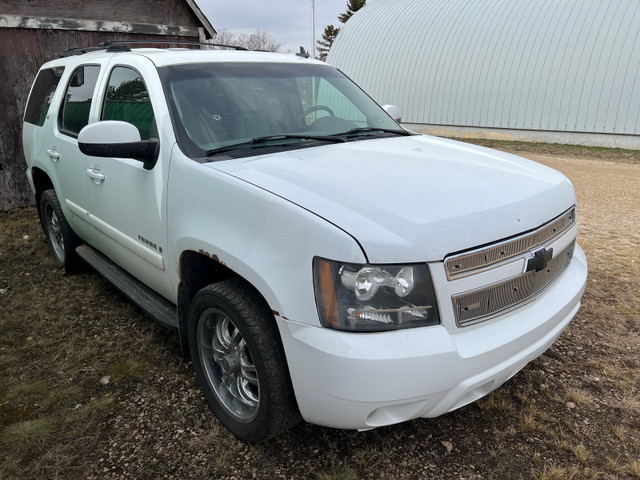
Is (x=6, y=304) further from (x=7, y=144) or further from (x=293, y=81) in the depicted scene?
(x=7, y=144)

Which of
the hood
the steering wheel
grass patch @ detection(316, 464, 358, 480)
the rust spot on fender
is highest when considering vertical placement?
the steering wheel

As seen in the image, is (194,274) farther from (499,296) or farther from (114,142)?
(499,296)

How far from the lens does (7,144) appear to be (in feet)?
24.5

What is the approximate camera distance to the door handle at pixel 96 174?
3391 millimetres

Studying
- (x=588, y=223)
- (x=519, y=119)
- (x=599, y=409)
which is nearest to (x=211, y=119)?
(x=599, y=409)

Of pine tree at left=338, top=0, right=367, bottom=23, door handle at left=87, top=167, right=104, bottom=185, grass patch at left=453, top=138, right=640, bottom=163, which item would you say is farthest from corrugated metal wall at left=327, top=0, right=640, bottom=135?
pine tree at left=338, top=0, right=367, bottom=23

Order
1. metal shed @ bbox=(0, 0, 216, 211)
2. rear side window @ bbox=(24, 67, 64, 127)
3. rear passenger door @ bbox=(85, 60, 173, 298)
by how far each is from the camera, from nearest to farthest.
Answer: rear passenger door @ bbox=(85, 60, 173, 298) < rear side window @ bbox=(24, 67, 64, 127) < metal shed @ bbox=(0, 0, 216, 211)

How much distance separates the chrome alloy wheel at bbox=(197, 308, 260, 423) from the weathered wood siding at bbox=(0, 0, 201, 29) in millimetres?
6946

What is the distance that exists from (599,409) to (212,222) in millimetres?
2391

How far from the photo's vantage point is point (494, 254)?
2.07 meters

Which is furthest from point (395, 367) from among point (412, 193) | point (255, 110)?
point (255, 110)

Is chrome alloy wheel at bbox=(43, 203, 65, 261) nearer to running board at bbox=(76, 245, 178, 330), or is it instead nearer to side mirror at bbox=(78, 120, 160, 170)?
running board at bbox=(76, 245, 178, 330)

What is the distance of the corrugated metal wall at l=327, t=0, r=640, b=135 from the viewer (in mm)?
14922

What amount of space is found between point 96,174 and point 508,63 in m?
16.3
